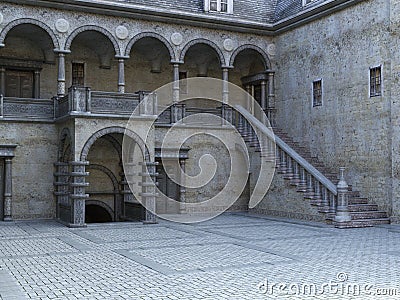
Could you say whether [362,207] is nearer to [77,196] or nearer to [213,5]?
→ [77,196]

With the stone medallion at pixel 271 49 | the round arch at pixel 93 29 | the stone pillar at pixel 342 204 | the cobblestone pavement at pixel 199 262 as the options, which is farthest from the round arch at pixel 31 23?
the stone pillar at pixel 342 204

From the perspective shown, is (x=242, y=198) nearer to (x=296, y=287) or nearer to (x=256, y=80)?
(x=256, y=80)

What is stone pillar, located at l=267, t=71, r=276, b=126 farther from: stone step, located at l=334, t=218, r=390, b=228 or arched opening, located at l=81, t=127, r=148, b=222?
stone step, located at l=334, t=218, r=390, b=228

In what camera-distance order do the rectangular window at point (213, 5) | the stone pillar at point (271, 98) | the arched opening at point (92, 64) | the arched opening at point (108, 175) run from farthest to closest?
the stone pillar at point (271, 98) < the rectangular window at point (213, 5) < the arched opening at point (92, 64) < the arched opening at point (108, 175)

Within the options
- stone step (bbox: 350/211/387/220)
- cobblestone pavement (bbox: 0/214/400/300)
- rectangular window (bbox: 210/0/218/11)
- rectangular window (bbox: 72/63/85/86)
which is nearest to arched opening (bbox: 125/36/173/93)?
rectangular window (bbox: 72/63/85/86)

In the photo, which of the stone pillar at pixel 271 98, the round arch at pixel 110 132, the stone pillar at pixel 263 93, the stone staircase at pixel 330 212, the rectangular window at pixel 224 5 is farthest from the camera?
the stone pillar at pixel 263 93

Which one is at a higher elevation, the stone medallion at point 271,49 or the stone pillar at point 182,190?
the stone medallion at point 271,49

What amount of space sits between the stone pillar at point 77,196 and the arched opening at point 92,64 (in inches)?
246

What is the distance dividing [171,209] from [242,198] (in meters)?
3.43

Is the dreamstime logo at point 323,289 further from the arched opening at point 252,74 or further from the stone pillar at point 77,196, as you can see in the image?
the arched opening at point 252,74

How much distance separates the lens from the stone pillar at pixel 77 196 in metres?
18.3

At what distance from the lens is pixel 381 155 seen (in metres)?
19.2

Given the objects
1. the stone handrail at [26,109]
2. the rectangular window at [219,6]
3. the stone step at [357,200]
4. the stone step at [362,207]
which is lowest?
the stone step at [362,207]

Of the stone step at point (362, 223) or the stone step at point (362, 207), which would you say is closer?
the stone step at point (362, 223)
